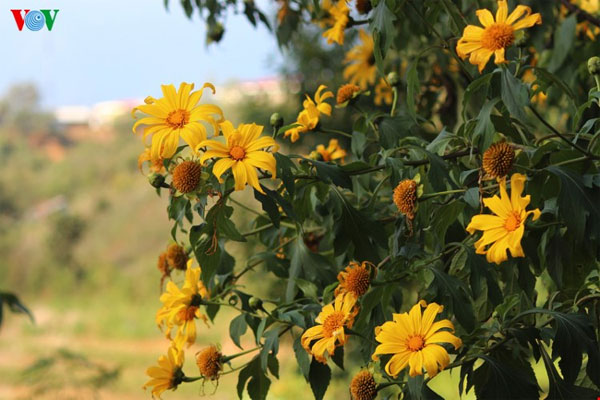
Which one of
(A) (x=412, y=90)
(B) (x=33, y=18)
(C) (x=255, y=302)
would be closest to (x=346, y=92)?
(A) (x=412, y=90)

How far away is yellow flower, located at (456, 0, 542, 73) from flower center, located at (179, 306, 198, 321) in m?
0.38

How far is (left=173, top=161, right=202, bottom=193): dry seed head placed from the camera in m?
0.62

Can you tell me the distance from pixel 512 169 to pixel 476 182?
3.6 inches

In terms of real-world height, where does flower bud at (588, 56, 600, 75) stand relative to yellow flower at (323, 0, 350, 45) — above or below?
below

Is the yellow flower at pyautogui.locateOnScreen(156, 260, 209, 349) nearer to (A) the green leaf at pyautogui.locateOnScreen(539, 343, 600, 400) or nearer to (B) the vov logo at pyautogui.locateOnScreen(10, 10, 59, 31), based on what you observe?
(A) the green leaf at pyautogui.locateOnScreen(539, 343, 600, 400)

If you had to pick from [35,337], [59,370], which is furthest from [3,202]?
[59,370]

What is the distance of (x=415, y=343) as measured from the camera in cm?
60

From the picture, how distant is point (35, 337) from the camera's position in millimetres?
7051

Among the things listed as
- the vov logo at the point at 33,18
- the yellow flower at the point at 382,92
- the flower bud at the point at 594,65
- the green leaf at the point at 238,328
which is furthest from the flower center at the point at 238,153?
the vov logo at the point at 33,18

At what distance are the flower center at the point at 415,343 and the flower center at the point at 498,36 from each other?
10.1 inches

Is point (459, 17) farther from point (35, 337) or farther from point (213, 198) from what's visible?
point (35, 337)

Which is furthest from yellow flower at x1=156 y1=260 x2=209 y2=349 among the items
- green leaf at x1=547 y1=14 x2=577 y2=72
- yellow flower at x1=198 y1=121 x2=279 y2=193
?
green leaf at x1=547 y1=14 x2=577 y2=72

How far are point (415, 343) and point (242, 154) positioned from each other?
0.20 m

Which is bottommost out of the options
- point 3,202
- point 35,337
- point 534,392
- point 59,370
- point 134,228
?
point 534,392
